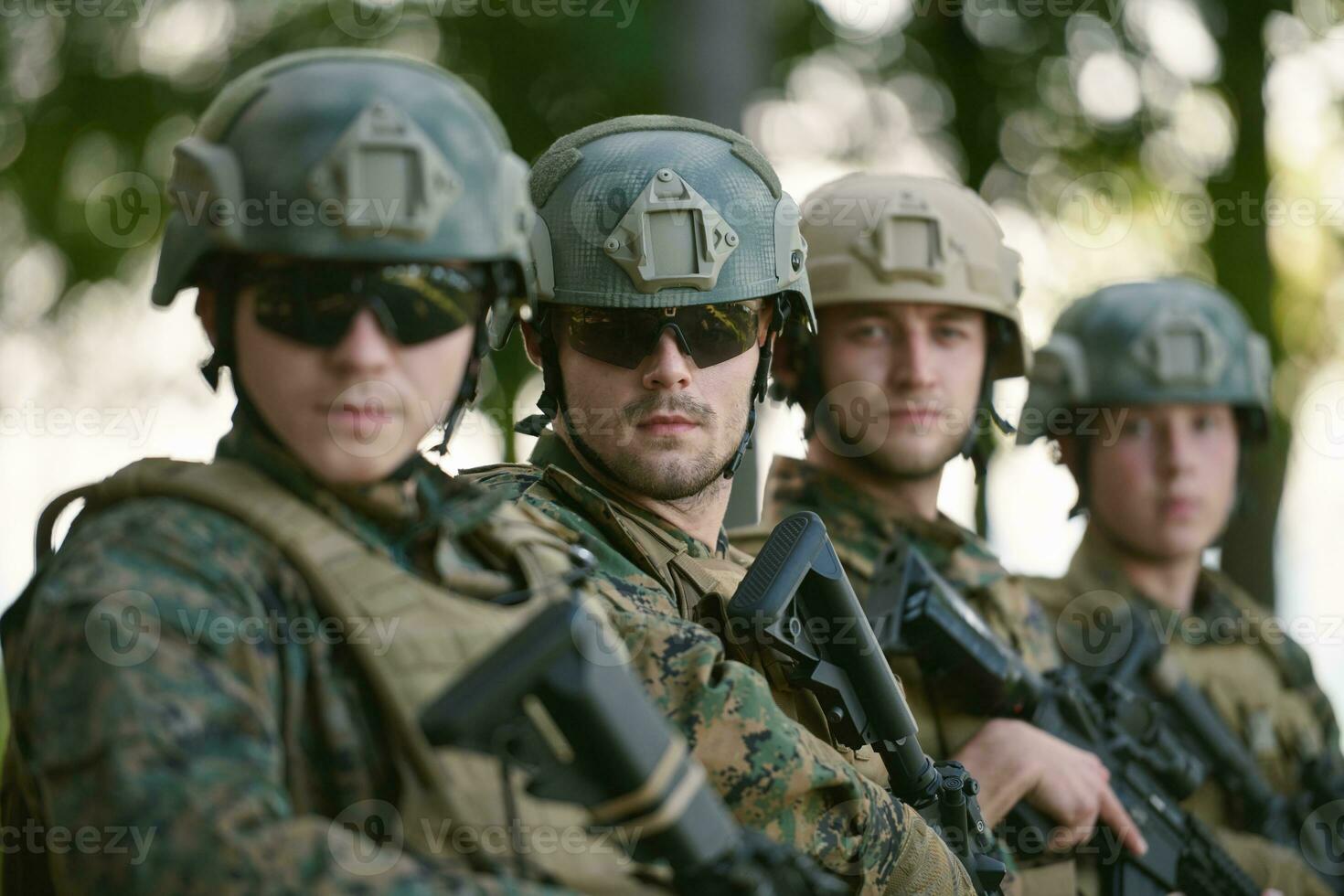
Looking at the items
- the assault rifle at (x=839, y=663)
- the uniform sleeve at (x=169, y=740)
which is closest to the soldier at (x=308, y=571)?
the uniform sleeve at (x=169, y=740)

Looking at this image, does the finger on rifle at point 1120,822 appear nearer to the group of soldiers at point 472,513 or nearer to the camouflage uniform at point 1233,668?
Answer: the group of soldiers at point 472,513

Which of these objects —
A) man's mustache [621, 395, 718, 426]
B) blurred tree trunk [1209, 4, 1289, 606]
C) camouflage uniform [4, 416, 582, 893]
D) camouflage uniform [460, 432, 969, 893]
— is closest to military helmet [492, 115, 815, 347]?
man's mustache [621, 395, 718, 426]

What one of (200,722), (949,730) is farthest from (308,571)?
(949,730)

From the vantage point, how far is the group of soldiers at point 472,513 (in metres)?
2.21

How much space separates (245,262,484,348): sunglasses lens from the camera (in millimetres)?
2518

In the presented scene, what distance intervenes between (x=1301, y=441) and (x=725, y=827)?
345 inches

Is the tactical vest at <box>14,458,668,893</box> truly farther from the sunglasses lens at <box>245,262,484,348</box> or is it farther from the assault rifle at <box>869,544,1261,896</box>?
the assault rifle at <box>869,544,1261,896</box>

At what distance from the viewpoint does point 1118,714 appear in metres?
4.92

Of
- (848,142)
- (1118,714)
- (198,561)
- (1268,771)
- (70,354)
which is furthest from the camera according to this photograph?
(848,142)

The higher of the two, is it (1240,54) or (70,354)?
(1240,54)

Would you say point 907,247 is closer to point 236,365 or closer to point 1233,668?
point 1233,668

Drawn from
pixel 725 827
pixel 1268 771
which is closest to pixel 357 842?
pixel 725 827

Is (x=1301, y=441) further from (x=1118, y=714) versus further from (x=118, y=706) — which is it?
(x=118, y=706)

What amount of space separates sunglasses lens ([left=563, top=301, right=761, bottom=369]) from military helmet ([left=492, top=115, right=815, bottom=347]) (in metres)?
0.03
